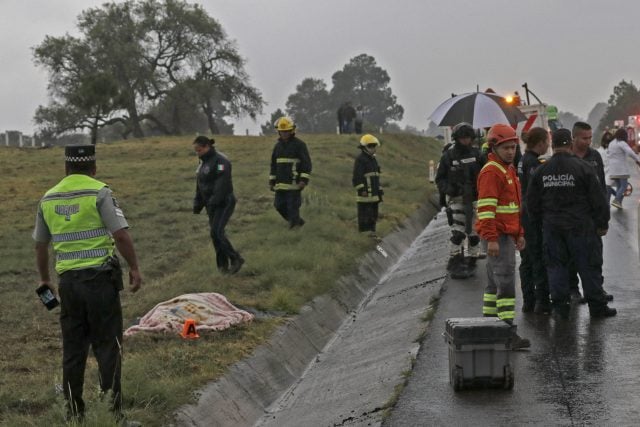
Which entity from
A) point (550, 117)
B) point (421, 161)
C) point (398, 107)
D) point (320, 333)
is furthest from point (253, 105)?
point (398, 107)

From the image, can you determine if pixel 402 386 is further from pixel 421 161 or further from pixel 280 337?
pixel 421 161

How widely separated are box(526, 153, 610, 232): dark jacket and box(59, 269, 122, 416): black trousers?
15.7 ft

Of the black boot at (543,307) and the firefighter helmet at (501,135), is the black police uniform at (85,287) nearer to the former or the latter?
the firefighter helmet at (501,135)

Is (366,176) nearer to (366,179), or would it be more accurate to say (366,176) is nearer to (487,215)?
(366,179)

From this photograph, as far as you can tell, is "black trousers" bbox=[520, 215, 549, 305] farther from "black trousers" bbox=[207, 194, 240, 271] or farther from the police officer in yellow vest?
the police officer in yellow vest

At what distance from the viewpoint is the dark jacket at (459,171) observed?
14.0 meters

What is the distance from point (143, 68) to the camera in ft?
226

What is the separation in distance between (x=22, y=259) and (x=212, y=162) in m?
5.44

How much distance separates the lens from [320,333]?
13.5 metres

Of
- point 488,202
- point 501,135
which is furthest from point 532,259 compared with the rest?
point 501,135

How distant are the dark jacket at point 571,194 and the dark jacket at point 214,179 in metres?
4.78

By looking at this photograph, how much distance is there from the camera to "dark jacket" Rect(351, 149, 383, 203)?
19.0 m

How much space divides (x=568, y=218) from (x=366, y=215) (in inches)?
370

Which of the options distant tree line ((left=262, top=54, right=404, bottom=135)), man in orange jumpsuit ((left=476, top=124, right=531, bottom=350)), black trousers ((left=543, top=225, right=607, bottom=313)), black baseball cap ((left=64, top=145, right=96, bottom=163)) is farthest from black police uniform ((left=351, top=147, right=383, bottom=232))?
distant tree line ((left=262, top=54, right=404, bottom=135))
